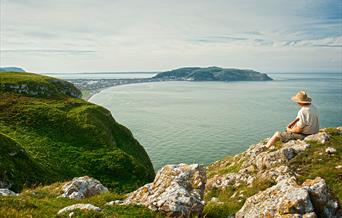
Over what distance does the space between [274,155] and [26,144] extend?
119 feet

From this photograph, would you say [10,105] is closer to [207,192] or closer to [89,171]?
[89,171]

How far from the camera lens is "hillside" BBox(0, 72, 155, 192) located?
3732cm

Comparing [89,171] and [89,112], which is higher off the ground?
[89,112]

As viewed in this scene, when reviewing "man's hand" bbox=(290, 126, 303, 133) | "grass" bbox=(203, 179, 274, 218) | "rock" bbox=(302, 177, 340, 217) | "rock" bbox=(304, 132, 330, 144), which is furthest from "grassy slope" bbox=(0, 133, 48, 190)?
"rock" bbox=(302, 177, 340, 217)

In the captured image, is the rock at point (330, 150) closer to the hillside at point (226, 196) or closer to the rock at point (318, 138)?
the hillside at point (226, 196)

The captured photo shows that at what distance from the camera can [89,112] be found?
63.2 m

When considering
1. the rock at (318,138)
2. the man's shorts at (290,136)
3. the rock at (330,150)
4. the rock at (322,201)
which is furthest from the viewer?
the man's shorts at (290,136)

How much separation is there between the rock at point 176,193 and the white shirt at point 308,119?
451 inches

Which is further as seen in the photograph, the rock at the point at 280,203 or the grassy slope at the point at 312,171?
the grassy slope at the point at 312,171

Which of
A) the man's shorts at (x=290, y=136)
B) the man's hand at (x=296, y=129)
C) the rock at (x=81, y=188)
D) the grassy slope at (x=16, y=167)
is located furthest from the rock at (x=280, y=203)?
the grassy slope at (x=16, y=167)

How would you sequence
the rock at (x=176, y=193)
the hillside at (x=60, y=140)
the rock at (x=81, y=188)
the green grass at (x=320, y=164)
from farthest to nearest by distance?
the hillside at (x=60, y=140) → the green grass at (x=320, y=164) → the rock at (x=81, y=188) → the rock at (x=176, y=193)

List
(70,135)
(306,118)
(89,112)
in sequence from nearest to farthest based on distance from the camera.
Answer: (306,118) → (70,135) → (89,112)

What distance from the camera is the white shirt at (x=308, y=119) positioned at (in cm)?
2434

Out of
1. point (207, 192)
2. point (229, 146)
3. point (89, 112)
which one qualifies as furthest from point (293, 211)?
point (229, 146)
